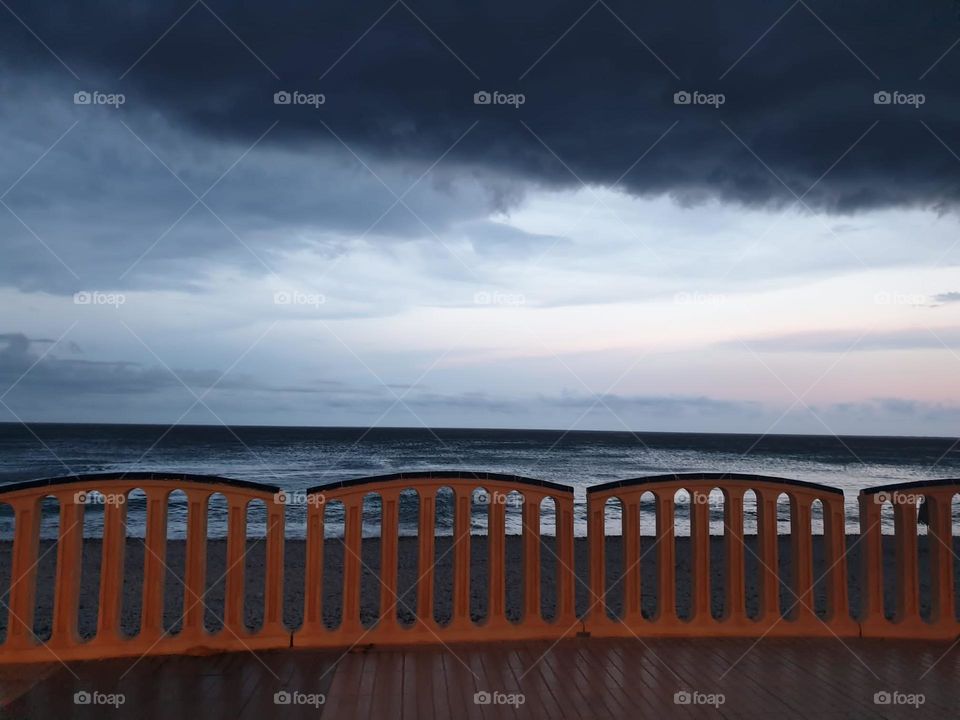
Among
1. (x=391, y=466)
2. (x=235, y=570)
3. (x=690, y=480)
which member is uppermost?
(x=391, y=466)

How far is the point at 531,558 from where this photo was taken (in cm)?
573

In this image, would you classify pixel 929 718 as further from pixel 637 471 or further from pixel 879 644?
pixel 637 471

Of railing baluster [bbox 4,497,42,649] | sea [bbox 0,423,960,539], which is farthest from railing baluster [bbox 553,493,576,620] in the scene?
sea [bbox 0,423,960,539]

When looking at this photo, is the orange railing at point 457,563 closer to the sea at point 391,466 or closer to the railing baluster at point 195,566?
the railing baluster at point 195,566

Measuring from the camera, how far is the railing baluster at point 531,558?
18.8ft

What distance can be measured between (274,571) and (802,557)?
432cm

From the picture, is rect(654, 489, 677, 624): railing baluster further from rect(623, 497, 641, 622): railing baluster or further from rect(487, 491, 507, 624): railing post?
rect(487, 491, 507, 624): railing post

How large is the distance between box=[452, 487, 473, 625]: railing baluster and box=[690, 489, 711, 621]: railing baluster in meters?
1.84

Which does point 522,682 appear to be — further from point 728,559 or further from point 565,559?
point 728,559

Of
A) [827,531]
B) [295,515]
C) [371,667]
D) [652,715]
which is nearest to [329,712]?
[371,667]

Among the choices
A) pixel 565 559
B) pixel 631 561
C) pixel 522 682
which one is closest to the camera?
pixel 522 682

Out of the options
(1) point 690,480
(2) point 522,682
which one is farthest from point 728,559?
(2) point 522,682

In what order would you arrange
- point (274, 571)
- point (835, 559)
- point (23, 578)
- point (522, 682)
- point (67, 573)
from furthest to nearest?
point (835, 559), point (274, 571), point (67, 573), point (23, 578), point (522, 682)

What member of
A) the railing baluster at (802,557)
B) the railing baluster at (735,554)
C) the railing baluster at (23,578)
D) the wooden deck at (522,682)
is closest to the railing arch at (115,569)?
the railing baluster at (23,578)
